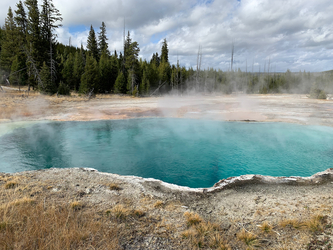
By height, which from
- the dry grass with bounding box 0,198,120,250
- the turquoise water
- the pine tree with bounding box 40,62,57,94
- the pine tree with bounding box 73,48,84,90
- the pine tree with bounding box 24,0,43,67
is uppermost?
the pine tree with bounding box 24,0,43,67

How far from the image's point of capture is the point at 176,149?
12.1 metres

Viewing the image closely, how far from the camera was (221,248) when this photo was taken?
3.81 m

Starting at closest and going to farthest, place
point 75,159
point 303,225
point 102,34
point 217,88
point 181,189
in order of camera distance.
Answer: point 303,225 < point 181,189 < point 75,159 < point 102,34 < point 217,88

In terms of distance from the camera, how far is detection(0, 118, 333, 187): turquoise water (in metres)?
9.42

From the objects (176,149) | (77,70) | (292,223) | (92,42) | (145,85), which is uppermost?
(92,42)

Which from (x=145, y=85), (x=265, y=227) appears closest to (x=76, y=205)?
(x=265, y=227)

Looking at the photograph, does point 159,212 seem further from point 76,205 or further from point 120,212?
point 76,205

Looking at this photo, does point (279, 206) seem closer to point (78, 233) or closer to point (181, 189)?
point (181, 189)

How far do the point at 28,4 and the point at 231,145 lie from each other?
120 feet

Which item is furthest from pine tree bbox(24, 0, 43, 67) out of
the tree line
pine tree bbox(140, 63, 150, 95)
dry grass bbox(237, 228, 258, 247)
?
dry grass bbox(237, 228, 258, 247)

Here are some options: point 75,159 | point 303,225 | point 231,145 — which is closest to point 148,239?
point 303,225

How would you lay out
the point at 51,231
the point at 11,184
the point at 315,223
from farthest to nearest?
the point at 11,184 < the point at 315,223 < the point at 51,231

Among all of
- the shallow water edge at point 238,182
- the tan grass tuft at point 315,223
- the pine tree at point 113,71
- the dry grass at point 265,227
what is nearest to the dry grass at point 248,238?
the dry grass at point 265,227

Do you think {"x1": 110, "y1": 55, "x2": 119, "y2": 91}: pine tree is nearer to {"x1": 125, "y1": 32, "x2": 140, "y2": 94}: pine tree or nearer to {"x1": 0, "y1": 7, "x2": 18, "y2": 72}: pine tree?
{"x1": 125, "y1": 32, "x2": 140, "y2": 94}: pine tree
